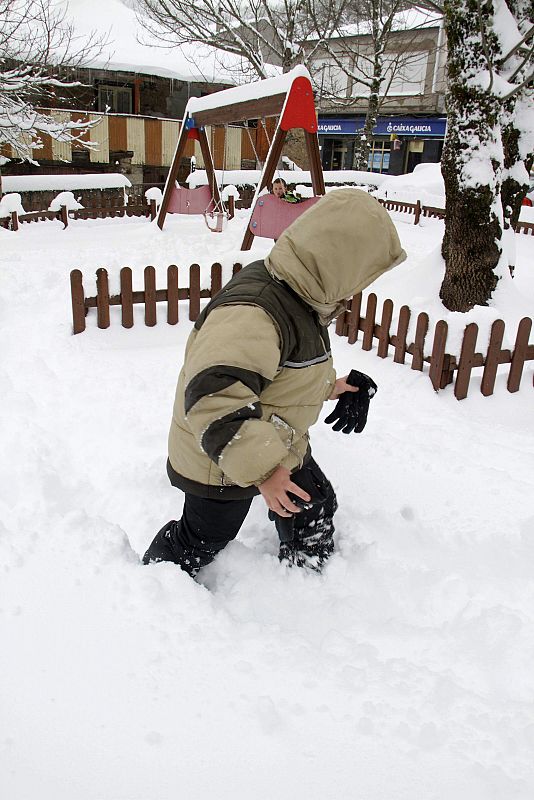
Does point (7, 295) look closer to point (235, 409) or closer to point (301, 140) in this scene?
point (235, 409)

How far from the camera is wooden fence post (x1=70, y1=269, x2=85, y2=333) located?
18.0ft

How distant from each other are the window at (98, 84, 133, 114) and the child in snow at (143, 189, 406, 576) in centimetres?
2797

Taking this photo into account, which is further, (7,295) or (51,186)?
(51,186)

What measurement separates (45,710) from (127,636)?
32cm

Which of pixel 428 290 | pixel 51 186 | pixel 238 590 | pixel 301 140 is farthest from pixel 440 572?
pixel 301 140

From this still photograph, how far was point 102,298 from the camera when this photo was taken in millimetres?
5699

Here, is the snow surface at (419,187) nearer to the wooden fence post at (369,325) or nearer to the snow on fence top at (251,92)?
the snow on fence top at (251,92)

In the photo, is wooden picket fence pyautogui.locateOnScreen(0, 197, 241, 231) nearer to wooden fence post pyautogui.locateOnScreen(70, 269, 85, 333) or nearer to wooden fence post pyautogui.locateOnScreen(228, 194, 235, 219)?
wooden fence post pyautogui.locateOnScreen(228, 194, 235, 219)

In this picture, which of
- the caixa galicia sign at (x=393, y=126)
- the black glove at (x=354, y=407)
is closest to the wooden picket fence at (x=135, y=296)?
the black glove at (x=354, y=407)

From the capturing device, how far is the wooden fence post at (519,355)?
4.69m

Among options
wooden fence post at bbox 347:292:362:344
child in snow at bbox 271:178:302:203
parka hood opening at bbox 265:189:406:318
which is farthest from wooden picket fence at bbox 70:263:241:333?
parka hood opening at bbox 265:189:406:318

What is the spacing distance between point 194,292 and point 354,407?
3.90 metres

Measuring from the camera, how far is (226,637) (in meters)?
1.94

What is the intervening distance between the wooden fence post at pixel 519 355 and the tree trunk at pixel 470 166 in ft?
4.81
